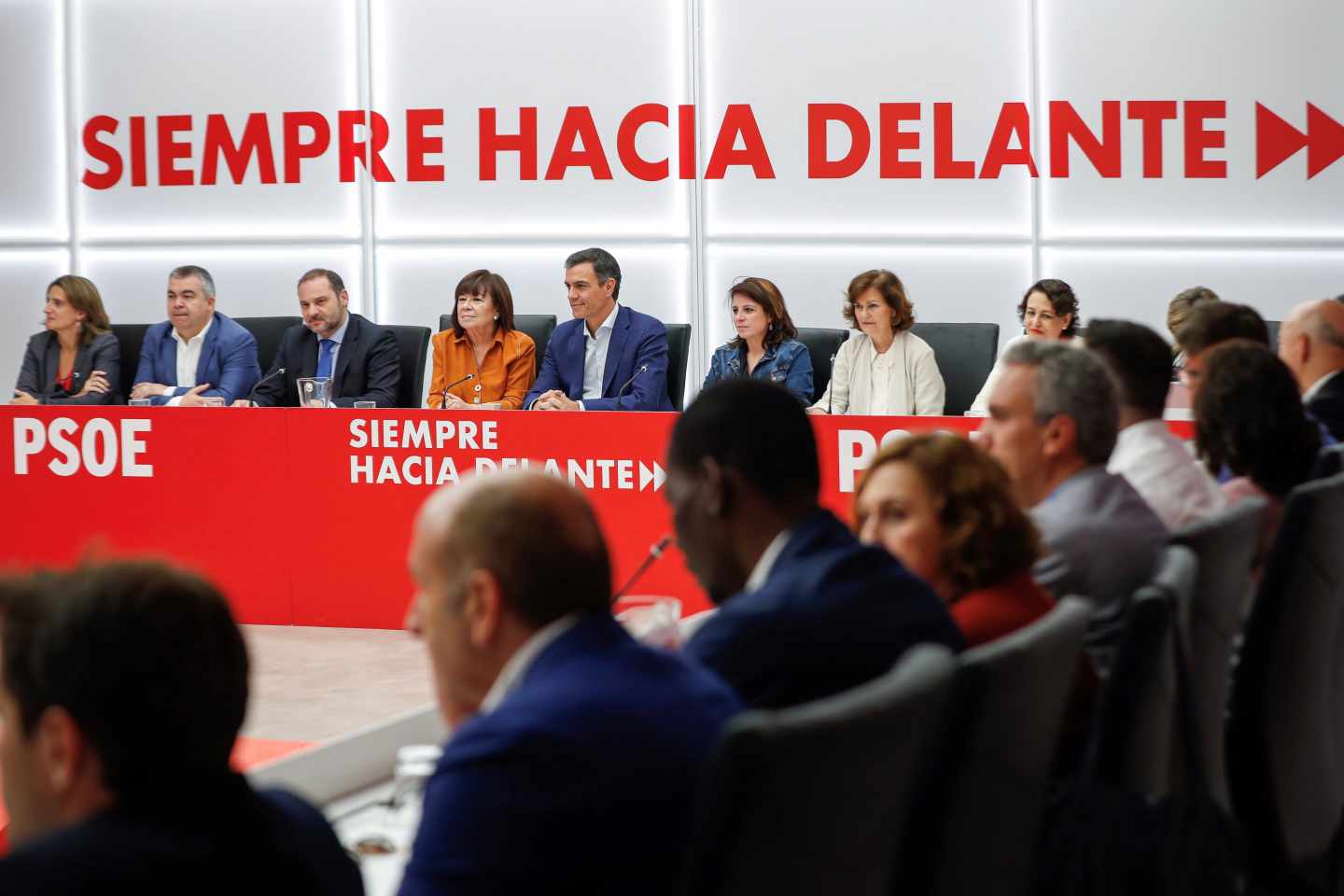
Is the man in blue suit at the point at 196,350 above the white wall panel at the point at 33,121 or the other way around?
the other way around

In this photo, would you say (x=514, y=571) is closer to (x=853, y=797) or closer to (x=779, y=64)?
(x=853, y=797)

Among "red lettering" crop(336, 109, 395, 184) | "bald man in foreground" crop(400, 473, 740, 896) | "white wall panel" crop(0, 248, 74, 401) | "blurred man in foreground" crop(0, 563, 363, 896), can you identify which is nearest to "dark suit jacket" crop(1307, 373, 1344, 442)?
"bald man in foreground" crop(400, 473, 740, 896)

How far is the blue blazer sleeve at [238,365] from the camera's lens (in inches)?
275

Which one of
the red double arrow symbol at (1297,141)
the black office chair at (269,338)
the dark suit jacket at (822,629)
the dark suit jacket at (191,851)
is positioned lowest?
the dark suit jacket at (191,851)

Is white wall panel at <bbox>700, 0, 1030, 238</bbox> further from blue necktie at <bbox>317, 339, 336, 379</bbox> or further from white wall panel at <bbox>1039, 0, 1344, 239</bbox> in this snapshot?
blue necktie at <bbox>317, 339, 336, 379</bbox>

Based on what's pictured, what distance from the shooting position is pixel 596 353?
22.2ft

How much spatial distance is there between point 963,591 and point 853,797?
3.24 feet

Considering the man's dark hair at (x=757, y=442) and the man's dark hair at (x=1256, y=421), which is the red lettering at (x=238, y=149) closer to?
the man's dark hair at (x=1256, y=421)

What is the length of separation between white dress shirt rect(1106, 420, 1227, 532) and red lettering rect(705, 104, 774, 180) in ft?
17.1

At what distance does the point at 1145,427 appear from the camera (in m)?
3.32

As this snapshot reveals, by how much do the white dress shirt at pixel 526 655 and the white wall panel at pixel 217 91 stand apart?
757 cm

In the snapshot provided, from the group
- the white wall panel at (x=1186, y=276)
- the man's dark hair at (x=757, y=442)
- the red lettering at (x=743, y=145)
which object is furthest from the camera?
the red lettering at (x=743, y=145)

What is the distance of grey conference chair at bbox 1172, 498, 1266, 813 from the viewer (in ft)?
7.65

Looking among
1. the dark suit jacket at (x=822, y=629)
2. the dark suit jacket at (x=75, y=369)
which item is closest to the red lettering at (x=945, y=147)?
the dark suit jacket at (x=75, y=369)
